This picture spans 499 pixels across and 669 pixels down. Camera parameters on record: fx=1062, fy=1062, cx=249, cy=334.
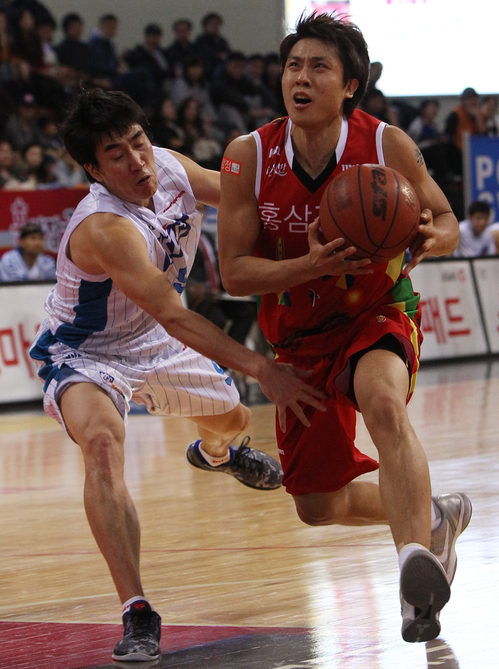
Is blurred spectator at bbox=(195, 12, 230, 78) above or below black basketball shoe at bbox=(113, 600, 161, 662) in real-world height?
above

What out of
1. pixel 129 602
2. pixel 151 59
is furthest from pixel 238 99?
pixel 129 602

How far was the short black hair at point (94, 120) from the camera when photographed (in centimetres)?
378

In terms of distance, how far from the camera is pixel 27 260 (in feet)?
33.7

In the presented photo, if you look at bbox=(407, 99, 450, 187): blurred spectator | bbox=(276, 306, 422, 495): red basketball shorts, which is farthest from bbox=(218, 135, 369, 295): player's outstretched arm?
bbox=(407, 99, 450, 187): blurred spectator

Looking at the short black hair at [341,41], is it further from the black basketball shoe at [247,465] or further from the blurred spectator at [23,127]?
the blurred spectator at [23,127]

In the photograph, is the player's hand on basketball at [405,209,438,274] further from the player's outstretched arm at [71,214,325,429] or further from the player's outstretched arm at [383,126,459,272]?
the player's outstretched arm at [71,214,325,429]

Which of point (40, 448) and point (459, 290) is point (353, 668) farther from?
point (459, 290)

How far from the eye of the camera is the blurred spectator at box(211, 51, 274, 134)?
49.6 feet

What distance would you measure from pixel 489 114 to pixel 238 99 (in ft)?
13.6

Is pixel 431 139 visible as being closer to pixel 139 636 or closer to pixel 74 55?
pixel 74 55

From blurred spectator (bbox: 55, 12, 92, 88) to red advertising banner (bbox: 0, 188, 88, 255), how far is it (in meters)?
3.29

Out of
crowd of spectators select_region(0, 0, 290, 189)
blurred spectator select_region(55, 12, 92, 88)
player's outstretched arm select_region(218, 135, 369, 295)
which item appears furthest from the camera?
blurred spectator select_region(55, 12, 92, 88)

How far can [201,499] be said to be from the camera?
5699mm

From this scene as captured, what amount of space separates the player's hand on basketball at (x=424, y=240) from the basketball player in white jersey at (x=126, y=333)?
0.52 meters
